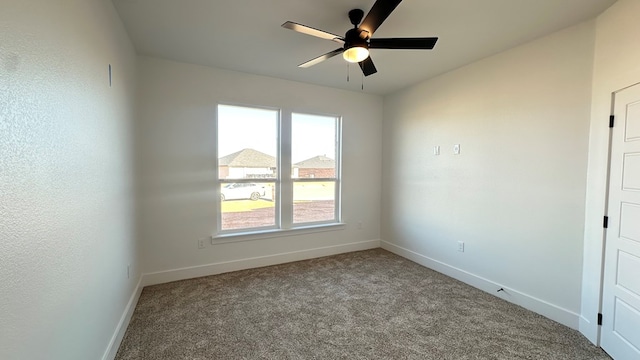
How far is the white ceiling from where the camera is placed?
7.00ft

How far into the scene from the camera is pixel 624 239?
196 centimetres

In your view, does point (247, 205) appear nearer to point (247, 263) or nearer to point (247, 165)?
point (247, 165)

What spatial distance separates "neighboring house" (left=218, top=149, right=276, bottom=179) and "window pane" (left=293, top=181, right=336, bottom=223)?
0.50m

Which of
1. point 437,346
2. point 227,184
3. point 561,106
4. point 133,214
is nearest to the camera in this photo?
point 437,346

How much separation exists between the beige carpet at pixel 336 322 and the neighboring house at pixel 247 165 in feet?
4.45

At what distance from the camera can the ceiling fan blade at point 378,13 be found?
1.71 metres

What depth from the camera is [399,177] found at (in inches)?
173

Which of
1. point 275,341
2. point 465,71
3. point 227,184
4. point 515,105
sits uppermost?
point 465,71

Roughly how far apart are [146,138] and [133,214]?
92cm

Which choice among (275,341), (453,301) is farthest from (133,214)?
(453,301)

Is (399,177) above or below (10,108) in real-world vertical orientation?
below

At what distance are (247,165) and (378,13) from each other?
260 centimetres

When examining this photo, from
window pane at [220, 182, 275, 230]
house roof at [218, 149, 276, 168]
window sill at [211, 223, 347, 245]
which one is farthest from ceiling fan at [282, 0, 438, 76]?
window sill at [211, 223, 347, 245]

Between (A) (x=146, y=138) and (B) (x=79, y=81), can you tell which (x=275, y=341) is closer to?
(B) (x=79, y=81)
